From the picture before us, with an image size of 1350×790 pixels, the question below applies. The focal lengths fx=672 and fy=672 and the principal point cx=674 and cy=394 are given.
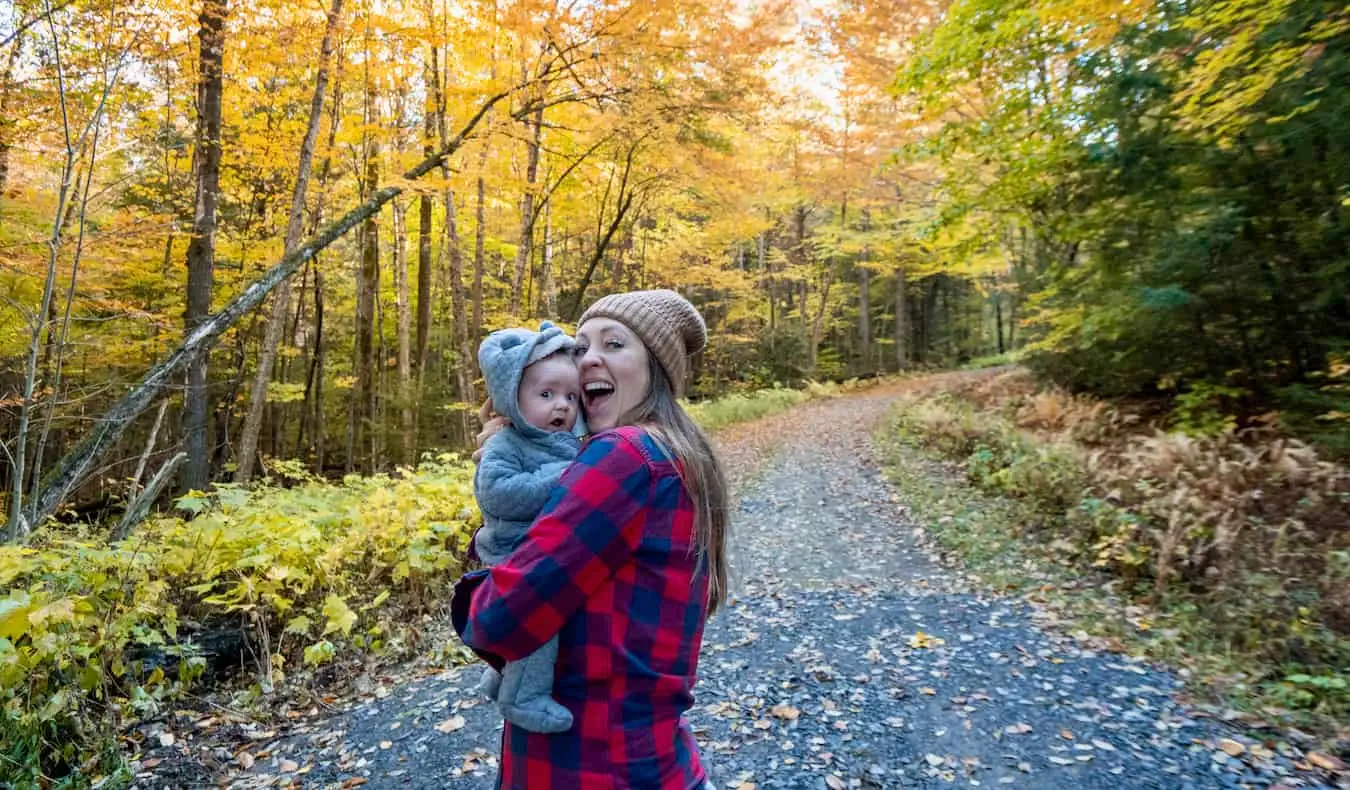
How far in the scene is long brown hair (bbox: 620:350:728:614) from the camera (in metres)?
1.33

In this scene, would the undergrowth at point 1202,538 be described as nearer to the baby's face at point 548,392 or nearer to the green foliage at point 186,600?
the baby's face at point 548,392

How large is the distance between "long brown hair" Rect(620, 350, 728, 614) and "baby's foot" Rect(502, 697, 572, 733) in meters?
0.39

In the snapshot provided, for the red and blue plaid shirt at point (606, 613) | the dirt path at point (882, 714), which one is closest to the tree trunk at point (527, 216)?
the dirt path at point (882, 714)

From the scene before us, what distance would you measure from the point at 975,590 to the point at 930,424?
7.20m

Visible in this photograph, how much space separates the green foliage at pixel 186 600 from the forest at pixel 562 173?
190 millimetres

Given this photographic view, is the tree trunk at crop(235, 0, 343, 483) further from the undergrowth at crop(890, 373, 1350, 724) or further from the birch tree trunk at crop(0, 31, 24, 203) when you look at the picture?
the undergrowth at crop(890, 373, 1350, 724)

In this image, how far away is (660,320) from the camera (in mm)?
1465

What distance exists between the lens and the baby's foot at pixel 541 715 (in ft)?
4.01

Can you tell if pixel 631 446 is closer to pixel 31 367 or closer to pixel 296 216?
pixel 31 367

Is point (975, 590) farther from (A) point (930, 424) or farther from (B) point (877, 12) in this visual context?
(B) point (877, 12)

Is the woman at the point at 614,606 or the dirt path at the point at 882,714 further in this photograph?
the dirt path at the point at 882,714

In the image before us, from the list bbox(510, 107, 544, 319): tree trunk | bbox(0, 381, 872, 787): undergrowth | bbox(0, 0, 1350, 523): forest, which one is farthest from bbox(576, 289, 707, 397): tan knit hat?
bbox(510, 107, 544, 319): tree trunk

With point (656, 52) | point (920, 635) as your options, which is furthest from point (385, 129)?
point (920, 635)

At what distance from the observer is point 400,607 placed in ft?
17.8
